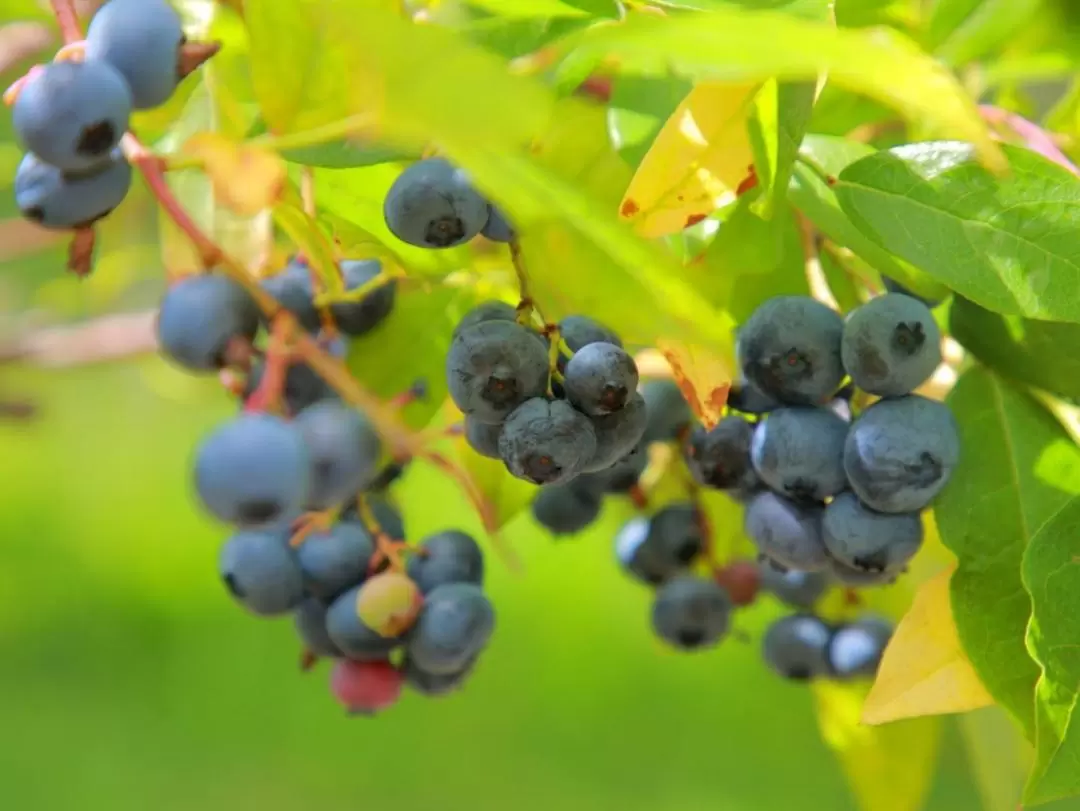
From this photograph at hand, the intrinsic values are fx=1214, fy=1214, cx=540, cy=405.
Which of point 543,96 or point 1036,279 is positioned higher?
point 543,96

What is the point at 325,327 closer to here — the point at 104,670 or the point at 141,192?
the point at 141,192

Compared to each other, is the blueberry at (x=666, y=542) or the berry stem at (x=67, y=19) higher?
the berry stem at (x=67, y=19)

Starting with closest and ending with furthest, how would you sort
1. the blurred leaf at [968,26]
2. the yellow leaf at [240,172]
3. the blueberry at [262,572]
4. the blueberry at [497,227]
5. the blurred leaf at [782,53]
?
the blurred leaf at [782,53] → the yellow leaf at [240,172] → the blueberry at [497,227] → the blueberry at [262,572] → the blurred leaf at [968,26]

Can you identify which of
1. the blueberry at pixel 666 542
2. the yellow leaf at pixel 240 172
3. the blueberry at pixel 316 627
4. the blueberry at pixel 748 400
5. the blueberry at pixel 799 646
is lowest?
the blueberry at pixel 799 646

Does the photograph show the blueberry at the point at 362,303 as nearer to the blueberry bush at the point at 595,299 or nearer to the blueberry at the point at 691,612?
the blueberry bush at the point at 595,299

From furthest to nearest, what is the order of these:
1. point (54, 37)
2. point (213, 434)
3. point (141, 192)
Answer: point (141, 192), point (54, 37), point (213, 434)

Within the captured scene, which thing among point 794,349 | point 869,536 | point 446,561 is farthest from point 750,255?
point 446,561

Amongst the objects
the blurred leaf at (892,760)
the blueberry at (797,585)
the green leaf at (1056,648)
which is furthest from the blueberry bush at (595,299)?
the blurred leaf at (892,760)

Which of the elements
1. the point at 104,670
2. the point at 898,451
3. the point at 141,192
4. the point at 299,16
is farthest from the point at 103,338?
the point at 104,670
